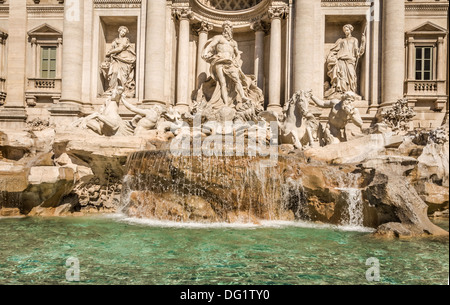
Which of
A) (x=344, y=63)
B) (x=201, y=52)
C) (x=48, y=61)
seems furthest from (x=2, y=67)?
(x=344, y=63)

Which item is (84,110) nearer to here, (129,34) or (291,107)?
(129,34)

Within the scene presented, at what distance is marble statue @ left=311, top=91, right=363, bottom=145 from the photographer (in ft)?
29.9

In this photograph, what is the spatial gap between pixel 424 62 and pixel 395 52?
221cm

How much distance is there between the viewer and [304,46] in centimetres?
1277

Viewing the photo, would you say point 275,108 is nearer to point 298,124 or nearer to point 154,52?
point 298,124

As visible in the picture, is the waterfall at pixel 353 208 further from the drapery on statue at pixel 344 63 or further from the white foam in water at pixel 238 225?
the drapery on statue at pixel 344 63

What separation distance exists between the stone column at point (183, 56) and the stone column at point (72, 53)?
13.5 feet

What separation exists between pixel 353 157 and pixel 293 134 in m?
1.87

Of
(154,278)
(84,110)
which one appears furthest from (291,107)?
(84,110)

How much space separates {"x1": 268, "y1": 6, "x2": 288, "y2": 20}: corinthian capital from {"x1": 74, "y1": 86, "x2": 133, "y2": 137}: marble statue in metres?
7.32

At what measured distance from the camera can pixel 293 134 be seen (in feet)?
31.0
